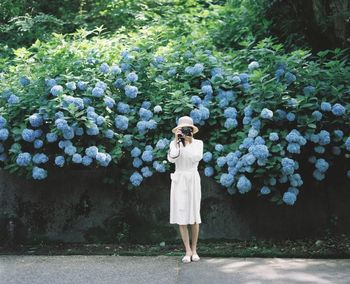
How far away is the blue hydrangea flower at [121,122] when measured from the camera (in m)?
6.02

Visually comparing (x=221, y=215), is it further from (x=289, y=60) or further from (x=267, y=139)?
(x=289, y=60)

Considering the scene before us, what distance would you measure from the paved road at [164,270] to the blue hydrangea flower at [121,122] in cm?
145

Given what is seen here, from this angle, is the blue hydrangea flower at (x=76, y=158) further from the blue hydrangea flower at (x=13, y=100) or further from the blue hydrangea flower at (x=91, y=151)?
the blue hydrangea flower at (x=13, y=100)

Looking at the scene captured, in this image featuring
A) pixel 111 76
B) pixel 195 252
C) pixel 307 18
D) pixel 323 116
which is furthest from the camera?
pixel 307 18

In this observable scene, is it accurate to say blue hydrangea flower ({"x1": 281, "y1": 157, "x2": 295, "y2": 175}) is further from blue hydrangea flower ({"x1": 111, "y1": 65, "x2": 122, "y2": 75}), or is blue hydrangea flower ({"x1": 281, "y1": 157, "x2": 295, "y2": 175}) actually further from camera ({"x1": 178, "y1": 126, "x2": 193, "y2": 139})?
blue hydrangea flower ({"x1": 111, "y1": 65, "x2": 122, "y2": 75})

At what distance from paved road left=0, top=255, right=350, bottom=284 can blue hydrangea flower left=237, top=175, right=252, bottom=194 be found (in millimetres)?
718

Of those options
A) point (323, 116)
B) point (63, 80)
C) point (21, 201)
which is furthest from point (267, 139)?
point (21, 201)

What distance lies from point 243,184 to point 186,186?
26.7 inches

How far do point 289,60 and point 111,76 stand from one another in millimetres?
2134

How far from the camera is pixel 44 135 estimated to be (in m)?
5.93

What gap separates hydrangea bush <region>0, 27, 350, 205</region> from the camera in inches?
224

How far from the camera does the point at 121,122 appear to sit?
19.8ft

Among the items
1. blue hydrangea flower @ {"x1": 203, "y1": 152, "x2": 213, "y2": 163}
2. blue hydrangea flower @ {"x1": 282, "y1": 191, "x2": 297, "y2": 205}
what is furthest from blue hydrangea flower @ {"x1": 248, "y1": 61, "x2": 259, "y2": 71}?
blue hydrangea flower @ {"x1": 282, "y1": 191, "x2": 297, "y2": 205}

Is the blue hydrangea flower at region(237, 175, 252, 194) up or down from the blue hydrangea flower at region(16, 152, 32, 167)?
down
